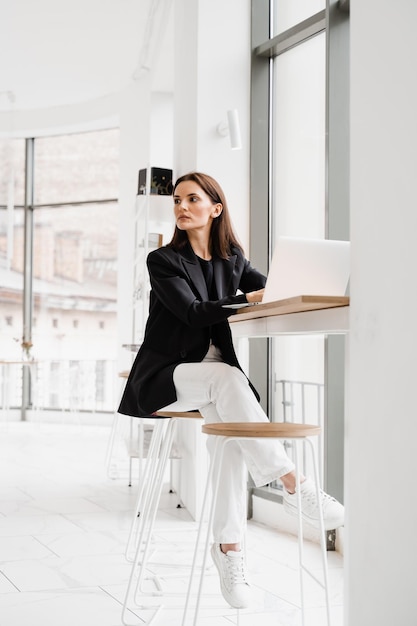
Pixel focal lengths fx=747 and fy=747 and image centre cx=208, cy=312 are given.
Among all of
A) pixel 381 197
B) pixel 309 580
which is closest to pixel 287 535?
pixel 309 580

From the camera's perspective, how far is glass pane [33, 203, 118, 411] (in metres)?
7.99

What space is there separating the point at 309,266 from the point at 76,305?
21.1 feet

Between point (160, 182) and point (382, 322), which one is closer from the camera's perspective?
point (382, 322)

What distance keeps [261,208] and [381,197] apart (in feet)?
7.59

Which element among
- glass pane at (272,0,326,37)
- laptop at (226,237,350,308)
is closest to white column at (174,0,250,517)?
glass pane at (272,0,326,37)

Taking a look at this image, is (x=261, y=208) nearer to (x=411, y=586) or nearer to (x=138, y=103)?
(x=411, y=586)

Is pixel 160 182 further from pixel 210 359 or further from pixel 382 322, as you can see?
pixel 382 322

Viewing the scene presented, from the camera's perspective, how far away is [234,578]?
207 centimetres

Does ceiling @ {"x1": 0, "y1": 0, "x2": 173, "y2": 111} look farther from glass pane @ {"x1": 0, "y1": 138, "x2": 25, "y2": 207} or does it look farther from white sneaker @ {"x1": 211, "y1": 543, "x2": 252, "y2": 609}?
white sneaker @ {"x1": 211, "y1": 543, "x2": 252, "y2": 609}

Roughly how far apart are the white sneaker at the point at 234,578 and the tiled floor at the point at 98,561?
0.17 m

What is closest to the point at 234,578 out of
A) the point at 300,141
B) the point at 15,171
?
the point at 300,141

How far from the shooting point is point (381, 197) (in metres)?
1.48

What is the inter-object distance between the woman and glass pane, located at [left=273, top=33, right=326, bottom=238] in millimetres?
740

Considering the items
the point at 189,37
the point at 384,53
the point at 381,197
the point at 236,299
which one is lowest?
the point at 236,299
